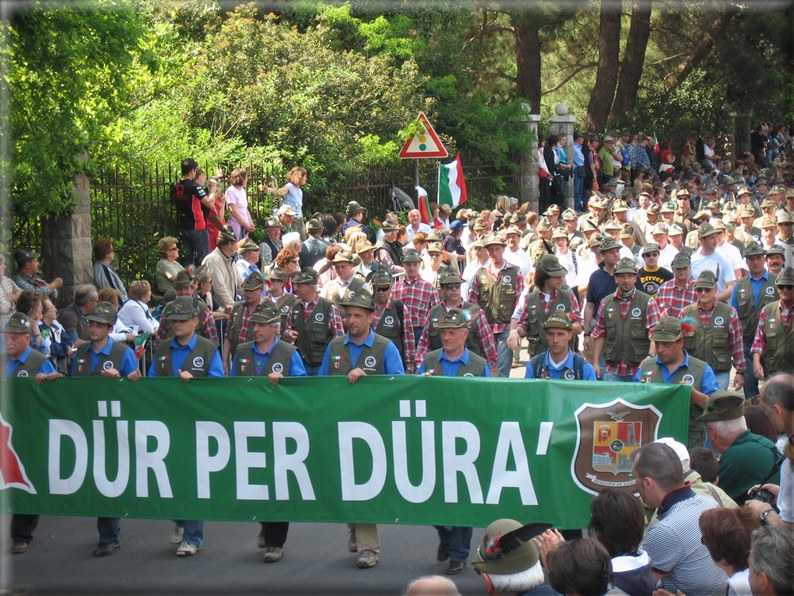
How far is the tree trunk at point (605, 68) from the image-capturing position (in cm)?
3080

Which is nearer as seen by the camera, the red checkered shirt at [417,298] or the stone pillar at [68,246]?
the red checkered shirt at [417,298]

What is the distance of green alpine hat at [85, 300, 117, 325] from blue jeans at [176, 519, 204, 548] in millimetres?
1735

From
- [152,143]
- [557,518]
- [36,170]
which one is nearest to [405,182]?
[152,143]

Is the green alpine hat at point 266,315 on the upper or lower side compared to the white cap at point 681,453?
upper

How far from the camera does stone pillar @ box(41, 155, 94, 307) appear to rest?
12.2 metres

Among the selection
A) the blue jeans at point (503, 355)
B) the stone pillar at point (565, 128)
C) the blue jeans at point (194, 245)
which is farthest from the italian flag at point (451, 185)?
the blue jeans at point (503, 355)

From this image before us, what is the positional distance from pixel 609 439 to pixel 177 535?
11.6 feet

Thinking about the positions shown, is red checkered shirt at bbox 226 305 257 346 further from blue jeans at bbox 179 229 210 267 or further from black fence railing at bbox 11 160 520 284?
blue jeans at bbox 179 229 210 267

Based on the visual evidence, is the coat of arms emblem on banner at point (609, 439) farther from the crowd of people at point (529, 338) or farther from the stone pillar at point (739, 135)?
the stone pillar at point (739, 135)

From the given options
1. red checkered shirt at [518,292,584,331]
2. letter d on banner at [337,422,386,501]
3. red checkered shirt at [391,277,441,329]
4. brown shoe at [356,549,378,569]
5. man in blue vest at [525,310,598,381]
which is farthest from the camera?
red checkered shirt at [391,277,441,329]

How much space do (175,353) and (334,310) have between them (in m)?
1.99

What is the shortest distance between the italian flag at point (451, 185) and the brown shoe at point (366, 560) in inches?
542

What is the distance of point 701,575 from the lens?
4750mm

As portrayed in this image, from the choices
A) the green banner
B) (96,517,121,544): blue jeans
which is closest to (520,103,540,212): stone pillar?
the green banner
